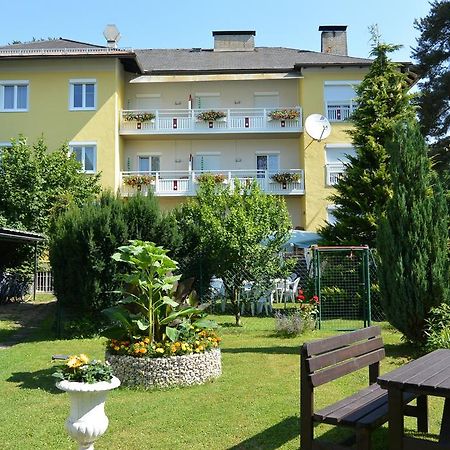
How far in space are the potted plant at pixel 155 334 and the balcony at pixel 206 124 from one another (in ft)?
65.9

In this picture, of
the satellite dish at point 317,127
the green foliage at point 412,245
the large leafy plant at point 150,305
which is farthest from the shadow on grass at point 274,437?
the satellite dish at point 317,127

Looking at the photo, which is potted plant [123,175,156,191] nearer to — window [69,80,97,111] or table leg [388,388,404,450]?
window [69,80,97,111]

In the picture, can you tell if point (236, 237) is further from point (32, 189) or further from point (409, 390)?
point (32, 189)

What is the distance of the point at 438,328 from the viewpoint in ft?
29.1

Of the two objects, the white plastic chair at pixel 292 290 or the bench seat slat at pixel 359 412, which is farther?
the white plastic chair at pixel 292 290

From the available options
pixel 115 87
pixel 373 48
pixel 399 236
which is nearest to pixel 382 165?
pixel 373 48

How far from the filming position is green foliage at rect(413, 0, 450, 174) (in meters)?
31.8

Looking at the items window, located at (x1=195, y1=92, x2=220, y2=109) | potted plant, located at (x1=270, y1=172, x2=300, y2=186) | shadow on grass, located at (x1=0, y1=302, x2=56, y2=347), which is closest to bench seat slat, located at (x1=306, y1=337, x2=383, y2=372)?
shadow on grass, located at (x1=0, y1=302, x2=56, y2=347)

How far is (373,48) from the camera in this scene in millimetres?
17938

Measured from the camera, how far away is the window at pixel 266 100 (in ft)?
95.6

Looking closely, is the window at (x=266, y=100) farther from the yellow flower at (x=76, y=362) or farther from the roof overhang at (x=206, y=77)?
the yellow flower at (x=76, y=362)

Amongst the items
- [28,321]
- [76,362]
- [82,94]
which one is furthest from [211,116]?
[76,362]

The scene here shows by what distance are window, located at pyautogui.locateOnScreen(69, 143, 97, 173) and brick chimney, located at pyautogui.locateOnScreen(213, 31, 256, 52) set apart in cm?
1013

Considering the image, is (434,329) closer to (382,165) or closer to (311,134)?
(382,165)
